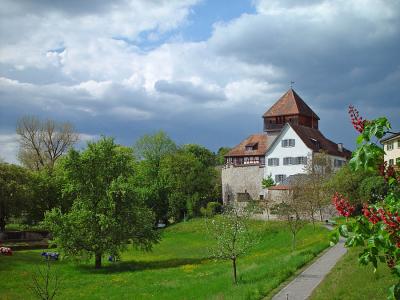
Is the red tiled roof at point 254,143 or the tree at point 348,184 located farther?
the red tiled roof at point 254,143

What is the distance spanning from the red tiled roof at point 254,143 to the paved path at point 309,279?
49.9 meters

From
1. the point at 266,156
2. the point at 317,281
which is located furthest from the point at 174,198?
the point at 317,281

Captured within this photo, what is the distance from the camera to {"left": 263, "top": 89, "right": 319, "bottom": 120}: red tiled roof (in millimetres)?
84312

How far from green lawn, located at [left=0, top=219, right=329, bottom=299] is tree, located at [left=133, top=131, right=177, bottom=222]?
22.2 meters

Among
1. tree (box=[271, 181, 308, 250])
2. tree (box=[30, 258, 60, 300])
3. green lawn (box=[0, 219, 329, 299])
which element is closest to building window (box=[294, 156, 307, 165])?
tree (box=[271, 181, 308, 250])

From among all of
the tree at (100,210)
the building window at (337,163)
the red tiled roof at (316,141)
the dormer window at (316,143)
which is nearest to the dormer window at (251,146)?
the red tiled roof at (316,141)

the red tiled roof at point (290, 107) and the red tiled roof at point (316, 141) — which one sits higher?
the red tiled roof at point (290, 107)

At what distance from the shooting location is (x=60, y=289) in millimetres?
33656

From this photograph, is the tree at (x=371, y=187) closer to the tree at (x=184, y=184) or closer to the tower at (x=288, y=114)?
the tower at (x=288, y=114)

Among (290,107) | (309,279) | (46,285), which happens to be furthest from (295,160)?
(46,285)

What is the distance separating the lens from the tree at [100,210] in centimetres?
4541

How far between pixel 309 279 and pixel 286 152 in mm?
54204

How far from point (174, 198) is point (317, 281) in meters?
59.9

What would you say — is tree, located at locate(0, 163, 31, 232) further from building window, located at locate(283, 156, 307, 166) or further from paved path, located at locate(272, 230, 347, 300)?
paved path, located at locate(272, 230, 347, 300)
